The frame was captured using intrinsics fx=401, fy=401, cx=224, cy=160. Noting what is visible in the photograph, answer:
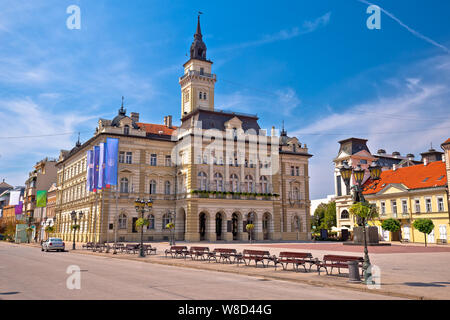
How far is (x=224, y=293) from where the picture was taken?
12.0 m

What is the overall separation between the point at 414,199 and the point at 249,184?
23313 mm

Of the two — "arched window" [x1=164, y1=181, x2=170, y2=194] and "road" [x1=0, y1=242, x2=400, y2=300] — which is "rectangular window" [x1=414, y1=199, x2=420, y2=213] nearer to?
"arched window" [x1=164, y1=181, x2=170, y2=194]

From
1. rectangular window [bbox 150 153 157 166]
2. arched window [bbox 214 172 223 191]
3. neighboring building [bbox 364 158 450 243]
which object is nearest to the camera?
neighboring building [bbox 364 158 450 243]

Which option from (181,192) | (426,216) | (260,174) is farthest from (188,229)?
(426,216)

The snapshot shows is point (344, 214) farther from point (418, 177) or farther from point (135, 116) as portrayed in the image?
point (135, 116)

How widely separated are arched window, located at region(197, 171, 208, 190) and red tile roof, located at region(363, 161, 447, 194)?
2264cm

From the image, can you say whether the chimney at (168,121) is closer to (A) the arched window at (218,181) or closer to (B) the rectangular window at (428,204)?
(A) the arched window at (218,181)

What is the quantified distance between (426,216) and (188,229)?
32.0m

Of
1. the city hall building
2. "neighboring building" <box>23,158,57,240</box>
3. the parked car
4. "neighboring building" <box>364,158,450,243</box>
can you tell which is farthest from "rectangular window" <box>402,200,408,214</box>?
"neighboring building" <box>23,158,57,240</box>

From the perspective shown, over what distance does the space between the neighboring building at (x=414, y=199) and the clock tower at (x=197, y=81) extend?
29.9 metres

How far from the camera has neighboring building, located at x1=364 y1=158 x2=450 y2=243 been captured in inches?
2044

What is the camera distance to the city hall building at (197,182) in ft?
182
